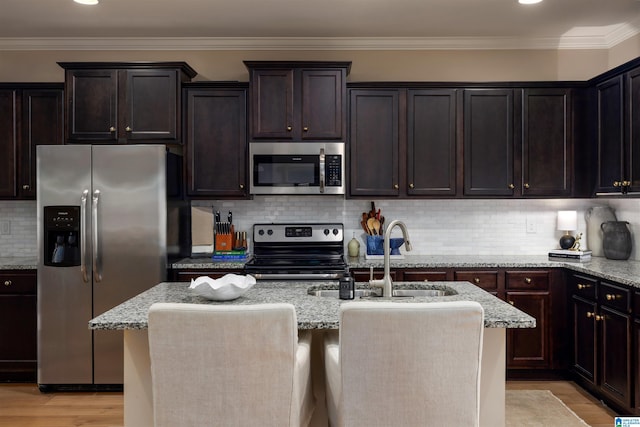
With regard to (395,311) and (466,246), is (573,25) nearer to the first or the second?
(466,246)

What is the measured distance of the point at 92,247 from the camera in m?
3.78

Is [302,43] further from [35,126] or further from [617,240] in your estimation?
[617,240]

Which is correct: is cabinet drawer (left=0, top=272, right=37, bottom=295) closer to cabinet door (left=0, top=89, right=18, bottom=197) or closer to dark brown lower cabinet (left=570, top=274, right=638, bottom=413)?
cabinet door (left=0, top=89, right=18, bottom=197)

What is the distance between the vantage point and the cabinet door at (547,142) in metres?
4.18

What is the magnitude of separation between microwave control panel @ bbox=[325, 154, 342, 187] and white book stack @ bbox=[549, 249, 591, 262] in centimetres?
181

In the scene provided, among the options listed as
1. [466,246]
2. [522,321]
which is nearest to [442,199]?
[466,246]

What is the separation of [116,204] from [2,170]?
1.15 m

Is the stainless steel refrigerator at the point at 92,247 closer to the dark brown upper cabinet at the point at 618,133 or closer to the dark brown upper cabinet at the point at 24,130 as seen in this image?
the dark brown upper cabinet at the point at 24,130

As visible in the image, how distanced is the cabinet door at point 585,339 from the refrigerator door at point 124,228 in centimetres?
304

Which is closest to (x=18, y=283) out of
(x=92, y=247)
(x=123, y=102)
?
(x=92, y=247)

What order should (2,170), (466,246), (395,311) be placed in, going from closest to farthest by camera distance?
(395,311) < (2,170) < (466,246)

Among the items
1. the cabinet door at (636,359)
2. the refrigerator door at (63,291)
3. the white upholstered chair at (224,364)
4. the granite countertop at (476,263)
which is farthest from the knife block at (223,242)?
the cabinet door at (636,359)

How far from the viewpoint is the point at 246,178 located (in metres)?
4.23

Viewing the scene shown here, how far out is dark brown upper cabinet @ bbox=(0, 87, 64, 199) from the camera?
4.13 meters
